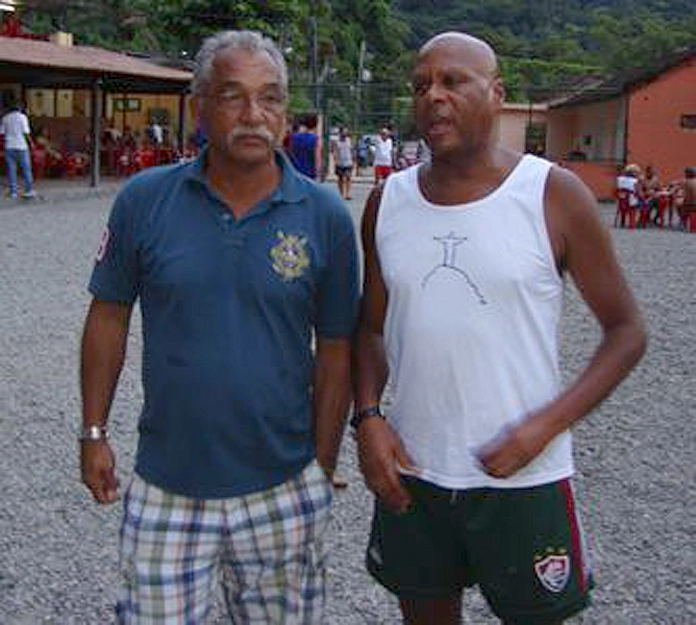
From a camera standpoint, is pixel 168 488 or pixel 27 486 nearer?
pixel 168 488

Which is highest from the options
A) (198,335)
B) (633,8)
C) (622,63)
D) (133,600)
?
(633,8)

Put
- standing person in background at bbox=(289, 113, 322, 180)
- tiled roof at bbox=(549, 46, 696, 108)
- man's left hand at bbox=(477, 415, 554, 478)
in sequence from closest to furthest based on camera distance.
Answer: man's left hand at bbox=(477, 415, 554, 478), standing person in background at bbox=(289, 113, 322, 180), tiled roof at bbox=(549, 46, 696, 108)

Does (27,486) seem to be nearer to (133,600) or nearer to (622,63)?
(133,600)

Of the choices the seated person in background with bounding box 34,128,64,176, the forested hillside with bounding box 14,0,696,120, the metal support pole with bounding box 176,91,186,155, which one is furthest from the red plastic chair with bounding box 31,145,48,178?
the forested hillside with bounding box 14,0,696,120

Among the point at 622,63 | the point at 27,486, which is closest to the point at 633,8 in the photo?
the point at 622,63

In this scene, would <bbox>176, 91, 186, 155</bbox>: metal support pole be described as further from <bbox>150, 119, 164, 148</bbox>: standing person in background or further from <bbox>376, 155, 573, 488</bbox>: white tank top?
<bbox>376, 155, 573, 488</bbox>: white tank top

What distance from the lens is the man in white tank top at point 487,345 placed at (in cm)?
221

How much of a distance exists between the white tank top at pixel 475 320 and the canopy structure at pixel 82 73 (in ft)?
53.0

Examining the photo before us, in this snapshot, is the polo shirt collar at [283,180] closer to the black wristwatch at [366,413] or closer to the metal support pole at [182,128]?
the black wristwatch at [366,413]

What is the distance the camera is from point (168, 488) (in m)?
2.30

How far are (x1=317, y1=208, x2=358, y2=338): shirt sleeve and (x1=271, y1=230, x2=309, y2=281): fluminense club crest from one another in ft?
0.29

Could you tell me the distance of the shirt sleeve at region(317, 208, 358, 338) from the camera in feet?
7.74

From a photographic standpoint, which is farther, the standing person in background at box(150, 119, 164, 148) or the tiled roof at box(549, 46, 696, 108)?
the standing person in background at box(150, 119, 164, 148)

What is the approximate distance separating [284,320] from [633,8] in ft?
307
